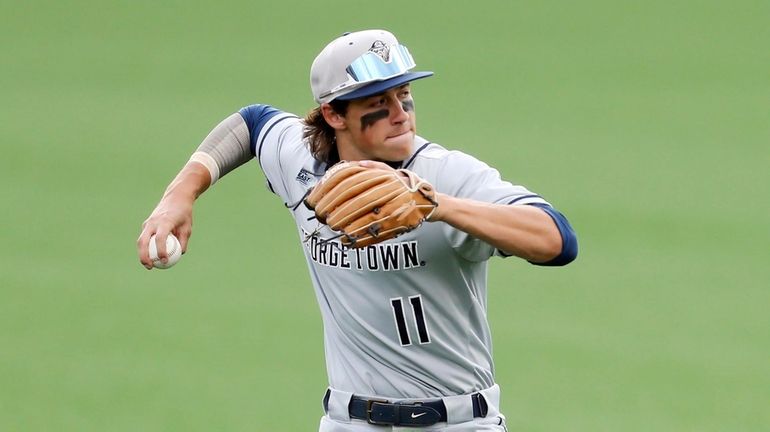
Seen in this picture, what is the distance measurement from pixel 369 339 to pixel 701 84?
8.03 m

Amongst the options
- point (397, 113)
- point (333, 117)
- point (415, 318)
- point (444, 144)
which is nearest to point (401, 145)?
point (397, 113)

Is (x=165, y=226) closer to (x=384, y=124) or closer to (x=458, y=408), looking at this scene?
(x=384, y=124)

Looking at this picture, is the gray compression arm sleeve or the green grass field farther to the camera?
the green grass field

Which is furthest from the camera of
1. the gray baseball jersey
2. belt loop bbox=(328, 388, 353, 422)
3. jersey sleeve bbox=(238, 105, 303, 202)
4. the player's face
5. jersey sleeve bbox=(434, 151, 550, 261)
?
jersey sleeve bbox=(238, 105, 303, 202)

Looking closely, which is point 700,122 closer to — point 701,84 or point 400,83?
point 701,84

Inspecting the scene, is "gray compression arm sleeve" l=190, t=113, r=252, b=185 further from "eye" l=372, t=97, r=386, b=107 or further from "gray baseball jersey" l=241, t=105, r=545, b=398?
"eye" l=372, t=97, r=386, b=107

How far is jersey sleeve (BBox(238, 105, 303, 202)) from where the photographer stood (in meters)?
5.40

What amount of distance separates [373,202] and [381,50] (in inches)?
37.3

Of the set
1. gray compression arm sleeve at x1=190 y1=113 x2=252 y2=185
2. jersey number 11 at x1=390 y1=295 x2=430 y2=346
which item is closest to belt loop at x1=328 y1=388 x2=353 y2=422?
jersey number 11 at x1=390 y1=295 x2=430 y2=346

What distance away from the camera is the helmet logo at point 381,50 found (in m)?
4.78

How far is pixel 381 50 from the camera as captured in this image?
189 inches

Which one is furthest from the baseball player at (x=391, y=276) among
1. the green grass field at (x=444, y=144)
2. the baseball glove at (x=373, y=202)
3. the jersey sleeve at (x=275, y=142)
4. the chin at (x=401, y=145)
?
the green grass field at (x=444, y=144)

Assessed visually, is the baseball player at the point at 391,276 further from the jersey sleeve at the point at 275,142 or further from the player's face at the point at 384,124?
the jersey sleeve at the point at 275,142

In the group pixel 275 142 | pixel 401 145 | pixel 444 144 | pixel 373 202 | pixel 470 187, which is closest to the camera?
pixel 373 202
